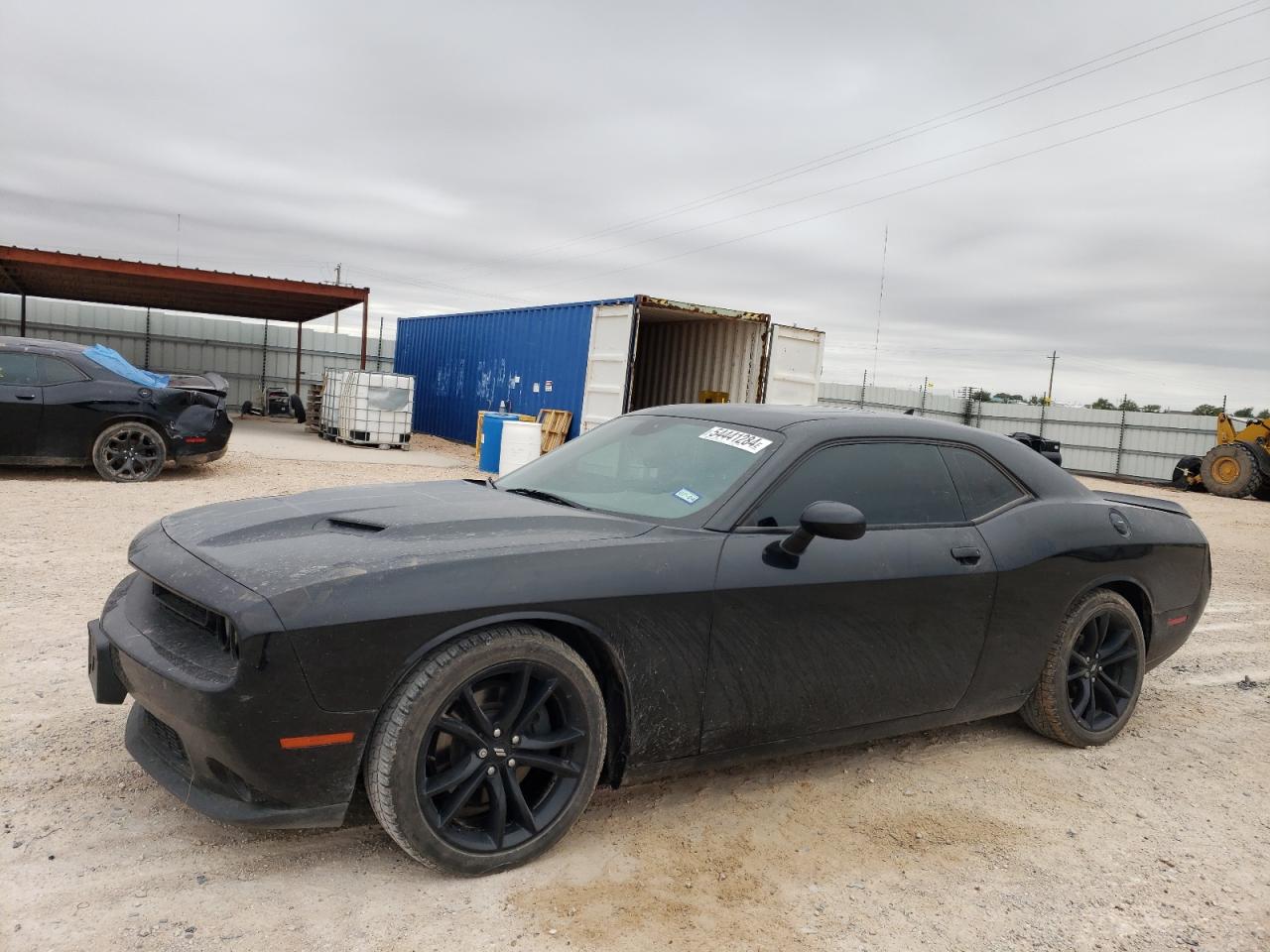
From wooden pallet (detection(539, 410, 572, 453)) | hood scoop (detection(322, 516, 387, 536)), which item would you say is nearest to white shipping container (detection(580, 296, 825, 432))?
wooden pallet (detection(539, 410, 572, 453))

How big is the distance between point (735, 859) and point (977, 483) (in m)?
1.93

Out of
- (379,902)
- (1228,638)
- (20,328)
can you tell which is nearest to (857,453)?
(379,902)

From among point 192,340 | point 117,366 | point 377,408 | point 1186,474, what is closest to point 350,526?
point 117,366

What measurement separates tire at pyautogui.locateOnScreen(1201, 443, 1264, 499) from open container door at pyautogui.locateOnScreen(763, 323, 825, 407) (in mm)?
12005

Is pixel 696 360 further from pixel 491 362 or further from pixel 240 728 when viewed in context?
pixel 240 728

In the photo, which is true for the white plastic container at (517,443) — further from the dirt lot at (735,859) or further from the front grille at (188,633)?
the front grille at (188,633)

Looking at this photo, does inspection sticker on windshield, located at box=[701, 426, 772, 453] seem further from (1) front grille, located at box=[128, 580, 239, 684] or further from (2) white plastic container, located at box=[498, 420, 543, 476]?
(2) white plastic container, located at box=[498, 420, 543, 476]

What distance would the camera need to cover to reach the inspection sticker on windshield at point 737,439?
3.41m

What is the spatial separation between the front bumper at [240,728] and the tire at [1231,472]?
78.4ft

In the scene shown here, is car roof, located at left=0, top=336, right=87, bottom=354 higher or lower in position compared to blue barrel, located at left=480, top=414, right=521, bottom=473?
higher

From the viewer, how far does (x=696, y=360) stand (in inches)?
661

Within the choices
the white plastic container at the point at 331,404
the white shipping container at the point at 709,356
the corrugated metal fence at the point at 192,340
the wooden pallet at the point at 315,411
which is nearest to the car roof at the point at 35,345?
the white shipping container at the point at 709,356

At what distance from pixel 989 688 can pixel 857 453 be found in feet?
3.84

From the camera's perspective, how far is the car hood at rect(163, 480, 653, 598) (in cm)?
257
